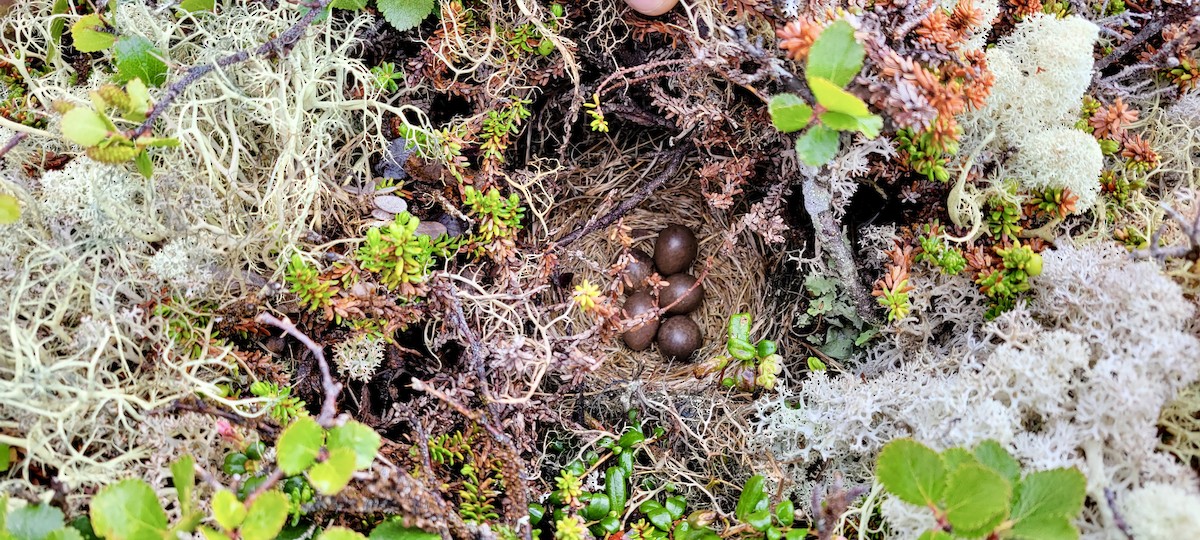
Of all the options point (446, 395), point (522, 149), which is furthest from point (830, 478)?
point (522, 149)

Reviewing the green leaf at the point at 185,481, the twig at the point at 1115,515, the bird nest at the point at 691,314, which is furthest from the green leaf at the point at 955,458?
the green leaf at the point at 185,481

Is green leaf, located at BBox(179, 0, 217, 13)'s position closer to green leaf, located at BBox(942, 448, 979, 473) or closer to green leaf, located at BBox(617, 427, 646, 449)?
green leaf, located at BBox(617, 427, 646, 449)

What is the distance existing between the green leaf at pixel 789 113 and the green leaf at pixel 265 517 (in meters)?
1.04

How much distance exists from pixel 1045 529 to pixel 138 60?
1.87 meters

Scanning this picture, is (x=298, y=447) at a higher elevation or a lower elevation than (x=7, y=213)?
lower

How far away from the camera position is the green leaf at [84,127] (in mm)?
1198

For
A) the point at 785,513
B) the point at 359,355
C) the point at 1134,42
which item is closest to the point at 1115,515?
the point at 785,513

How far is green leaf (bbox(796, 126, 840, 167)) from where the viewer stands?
1.28 metres

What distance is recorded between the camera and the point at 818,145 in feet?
4.21

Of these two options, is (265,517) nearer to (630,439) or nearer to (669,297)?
(630,439)

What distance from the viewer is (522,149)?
5.97 feet

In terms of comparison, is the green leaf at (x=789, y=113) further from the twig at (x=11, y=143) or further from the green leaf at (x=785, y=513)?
the twig at (x=11, y=143)

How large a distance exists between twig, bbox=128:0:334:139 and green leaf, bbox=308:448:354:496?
27.7 inches

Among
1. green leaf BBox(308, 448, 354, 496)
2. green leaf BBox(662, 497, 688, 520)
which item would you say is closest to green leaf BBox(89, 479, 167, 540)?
green leaf BBox(308, 448, 354, 496)
